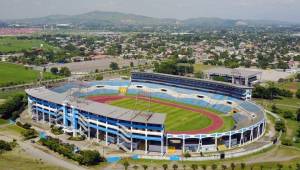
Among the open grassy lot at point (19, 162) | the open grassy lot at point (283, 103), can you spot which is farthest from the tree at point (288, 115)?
the open grassy lot at point (19, 162)

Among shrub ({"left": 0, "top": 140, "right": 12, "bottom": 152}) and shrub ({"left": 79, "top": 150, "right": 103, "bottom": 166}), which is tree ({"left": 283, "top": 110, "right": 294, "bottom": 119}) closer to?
shrub ({"left": 79, "top": 150, "right": 103, "bottom": 166})

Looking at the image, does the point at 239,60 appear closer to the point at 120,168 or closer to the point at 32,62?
the point at 32,62

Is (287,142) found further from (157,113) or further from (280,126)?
(157,113)

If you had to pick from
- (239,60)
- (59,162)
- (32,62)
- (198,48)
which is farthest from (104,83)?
(198,48)

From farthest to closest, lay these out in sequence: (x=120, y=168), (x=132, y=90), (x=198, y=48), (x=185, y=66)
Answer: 1. (x=198, y=48)
2. (x=185, y=66)
3. (x=132, y=90)
4. (x=120, y=168)

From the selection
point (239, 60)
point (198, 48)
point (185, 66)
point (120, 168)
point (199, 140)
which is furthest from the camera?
point (198, 48)

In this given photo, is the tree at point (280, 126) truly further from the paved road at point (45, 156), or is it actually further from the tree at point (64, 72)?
the tree at point (64, 72)

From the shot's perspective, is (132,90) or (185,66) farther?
(185,66)
